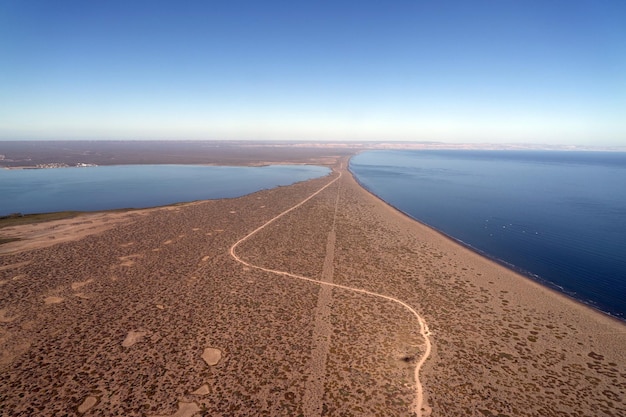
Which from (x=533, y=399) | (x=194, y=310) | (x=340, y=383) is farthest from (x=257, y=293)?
(x=533, y=399)

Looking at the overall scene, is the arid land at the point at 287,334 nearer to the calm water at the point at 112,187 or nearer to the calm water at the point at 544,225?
the calm water at the point at 544,225

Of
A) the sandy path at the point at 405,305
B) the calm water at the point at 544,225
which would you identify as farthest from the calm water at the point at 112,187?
the calm water at the point at 544,225

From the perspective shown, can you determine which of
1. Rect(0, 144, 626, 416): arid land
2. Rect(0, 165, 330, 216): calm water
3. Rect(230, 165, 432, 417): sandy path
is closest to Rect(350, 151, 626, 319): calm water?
Rect(0, 144, 626, 416): arid land

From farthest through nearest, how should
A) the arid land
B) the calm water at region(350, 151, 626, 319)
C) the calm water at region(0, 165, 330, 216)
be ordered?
the calm water at region(0, 165, 330, 216)
the calm water at region(350, 151, 626, 319)
the arid land

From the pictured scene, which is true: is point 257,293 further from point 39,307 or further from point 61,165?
point 61,165

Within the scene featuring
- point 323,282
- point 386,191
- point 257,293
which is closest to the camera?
point 257,293

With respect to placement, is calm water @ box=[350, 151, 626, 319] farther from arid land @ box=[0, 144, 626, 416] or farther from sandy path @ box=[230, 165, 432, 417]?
sandy path @ box=[230, 165, 432, 417]

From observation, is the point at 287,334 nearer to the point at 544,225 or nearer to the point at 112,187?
the point at 544,225
